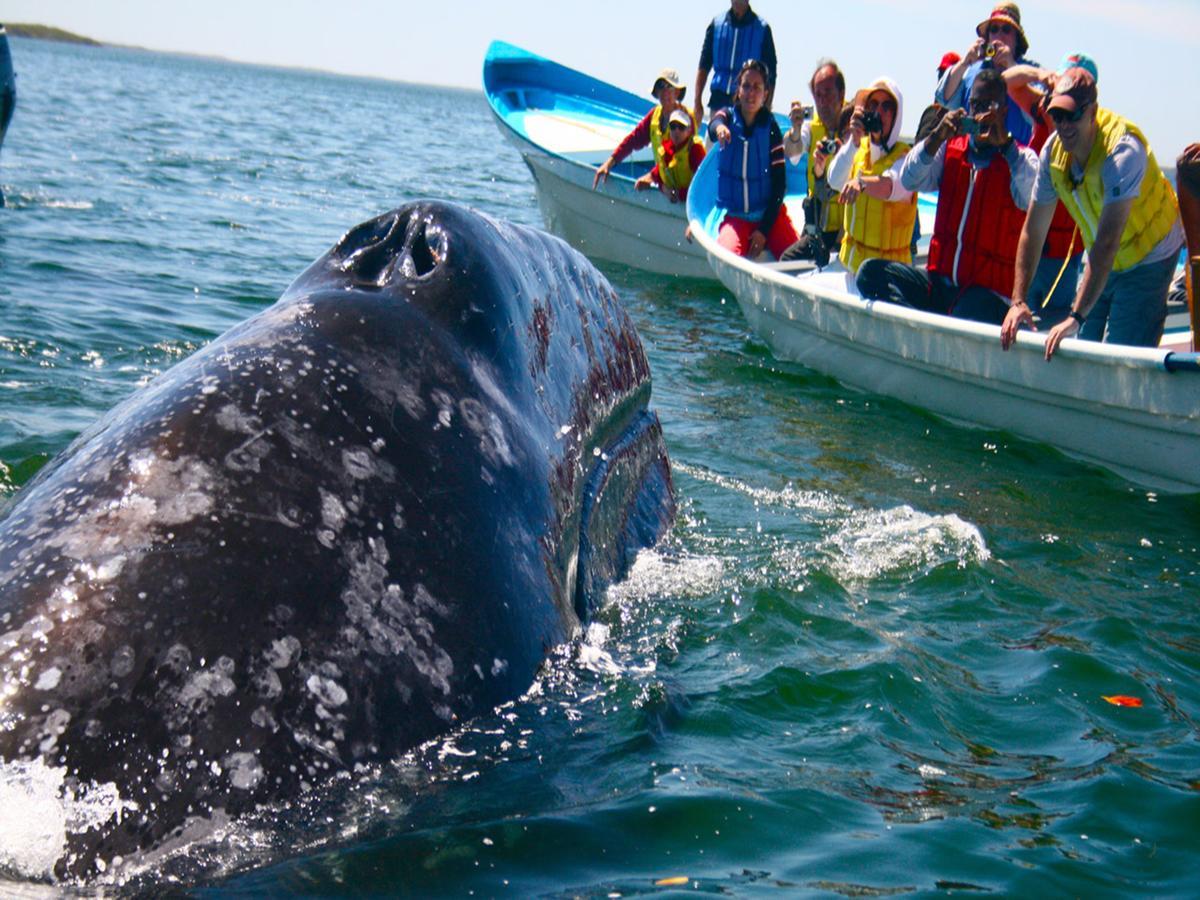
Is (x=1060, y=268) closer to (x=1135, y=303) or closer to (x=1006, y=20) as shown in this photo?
(x=1135, y=303)

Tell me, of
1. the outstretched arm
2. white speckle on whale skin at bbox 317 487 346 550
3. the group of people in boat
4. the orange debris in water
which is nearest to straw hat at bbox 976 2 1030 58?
the group of people in boat

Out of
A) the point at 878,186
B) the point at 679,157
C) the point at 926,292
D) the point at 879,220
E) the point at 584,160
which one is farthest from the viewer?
the point at 584,160

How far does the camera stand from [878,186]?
11070 mm

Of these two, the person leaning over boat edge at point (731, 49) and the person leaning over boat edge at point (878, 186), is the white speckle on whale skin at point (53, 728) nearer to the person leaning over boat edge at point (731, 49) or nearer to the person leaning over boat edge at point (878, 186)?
the person leaning over boat edge at point (878, 186)

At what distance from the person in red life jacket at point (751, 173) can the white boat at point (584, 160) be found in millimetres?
2010

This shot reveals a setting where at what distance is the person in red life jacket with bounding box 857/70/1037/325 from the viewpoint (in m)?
9.44

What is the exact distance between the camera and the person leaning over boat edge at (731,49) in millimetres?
17281

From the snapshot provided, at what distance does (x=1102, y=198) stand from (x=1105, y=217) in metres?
0.18

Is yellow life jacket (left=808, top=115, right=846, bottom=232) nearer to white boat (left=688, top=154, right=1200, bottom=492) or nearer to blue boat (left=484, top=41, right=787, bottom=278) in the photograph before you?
white boat (left=688, top=154, right=1200, bottom=492)

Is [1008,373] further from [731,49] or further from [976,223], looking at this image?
[731,49]

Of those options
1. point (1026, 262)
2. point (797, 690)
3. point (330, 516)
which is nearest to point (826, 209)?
point (1026, 262)

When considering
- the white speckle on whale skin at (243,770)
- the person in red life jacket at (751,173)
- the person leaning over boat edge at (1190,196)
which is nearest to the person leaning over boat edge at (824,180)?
the person in red life jacket at (751,173)

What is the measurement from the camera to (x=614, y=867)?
3.12 metres

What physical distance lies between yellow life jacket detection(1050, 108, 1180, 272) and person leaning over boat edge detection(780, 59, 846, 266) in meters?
4.92
